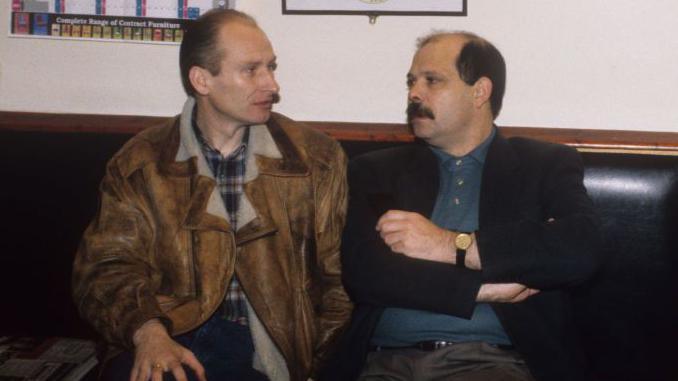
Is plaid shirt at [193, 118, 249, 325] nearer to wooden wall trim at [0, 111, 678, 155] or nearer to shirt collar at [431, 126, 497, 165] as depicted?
wooden wall trim at [0, 111, 678, 155]

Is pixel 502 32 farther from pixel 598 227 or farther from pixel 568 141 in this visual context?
pixel 598 227

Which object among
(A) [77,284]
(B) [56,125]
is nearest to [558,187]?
(A) [77,284]

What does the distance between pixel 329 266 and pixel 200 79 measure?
750 mm

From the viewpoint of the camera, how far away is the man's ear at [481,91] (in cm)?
254

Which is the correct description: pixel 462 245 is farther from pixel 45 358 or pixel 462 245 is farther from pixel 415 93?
pixel 45 358

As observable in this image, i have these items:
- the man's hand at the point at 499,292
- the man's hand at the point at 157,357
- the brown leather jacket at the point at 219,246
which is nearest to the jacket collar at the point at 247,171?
the brown leather jacket at the point at 219,246

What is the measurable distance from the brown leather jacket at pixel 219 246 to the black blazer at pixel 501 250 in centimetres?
11

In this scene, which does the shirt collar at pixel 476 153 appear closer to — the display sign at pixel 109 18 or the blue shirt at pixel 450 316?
the blue shirt at pixel 450 316

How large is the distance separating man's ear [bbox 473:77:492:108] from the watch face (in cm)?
55

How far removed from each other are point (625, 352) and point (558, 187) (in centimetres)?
58

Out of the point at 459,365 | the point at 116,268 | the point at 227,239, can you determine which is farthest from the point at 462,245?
the point at 116,268

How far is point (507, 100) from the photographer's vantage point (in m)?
2.92

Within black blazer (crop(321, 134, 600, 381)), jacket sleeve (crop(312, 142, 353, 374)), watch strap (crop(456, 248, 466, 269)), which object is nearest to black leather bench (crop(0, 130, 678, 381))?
black blazer (crop(321, 134, 600, 381))

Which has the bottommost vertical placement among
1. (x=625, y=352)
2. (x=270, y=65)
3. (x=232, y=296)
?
(x=625, y=352)
